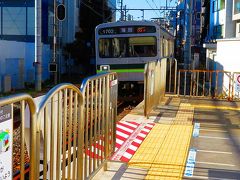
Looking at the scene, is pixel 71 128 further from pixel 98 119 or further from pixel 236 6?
pixel 236 6

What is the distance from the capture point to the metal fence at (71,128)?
342 cm

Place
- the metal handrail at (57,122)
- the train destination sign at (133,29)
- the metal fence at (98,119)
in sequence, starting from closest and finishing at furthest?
the metal handrail at (57,122) → the metal fence at (98,119) → the train destination sign at (133,29)

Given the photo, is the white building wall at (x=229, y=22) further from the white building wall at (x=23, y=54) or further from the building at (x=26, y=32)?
the white building wall at (x=23, y=54)

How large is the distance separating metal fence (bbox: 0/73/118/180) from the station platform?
54cm

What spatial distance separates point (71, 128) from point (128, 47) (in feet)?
38.8

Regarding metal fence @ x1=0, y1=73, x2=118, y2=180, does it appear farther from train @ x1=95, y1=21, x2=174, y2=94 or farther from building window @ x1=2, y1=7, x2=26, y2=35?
building window @ x1=2, y1=7, x2=26, y2=35

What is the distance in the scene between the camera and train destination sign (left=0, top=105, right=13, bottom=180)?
297 cm

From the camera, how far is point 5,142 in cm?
305

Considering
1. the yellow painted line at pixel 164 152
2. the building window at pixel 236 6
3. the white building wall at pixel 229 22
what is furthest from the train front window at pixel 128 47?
the white building wall at pixel 229 22

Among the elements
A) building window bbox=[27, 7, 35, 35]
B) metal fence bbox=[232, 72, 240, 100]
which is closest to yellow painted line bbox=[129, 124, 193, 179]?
metal fence bbox=[232, 72, 240, 100]

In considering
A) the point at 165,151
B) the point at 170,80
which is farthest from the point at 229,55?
the point at 165,151

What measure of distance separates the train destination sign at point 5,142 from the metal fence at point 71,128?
52 mm

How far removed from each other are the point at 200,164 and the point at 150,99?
4615mm

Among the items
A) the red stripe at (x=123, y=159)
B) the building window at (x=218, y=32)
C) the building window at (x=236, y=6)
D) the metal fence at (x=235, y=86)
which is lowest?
the red stripe at (x=123, y=159)
